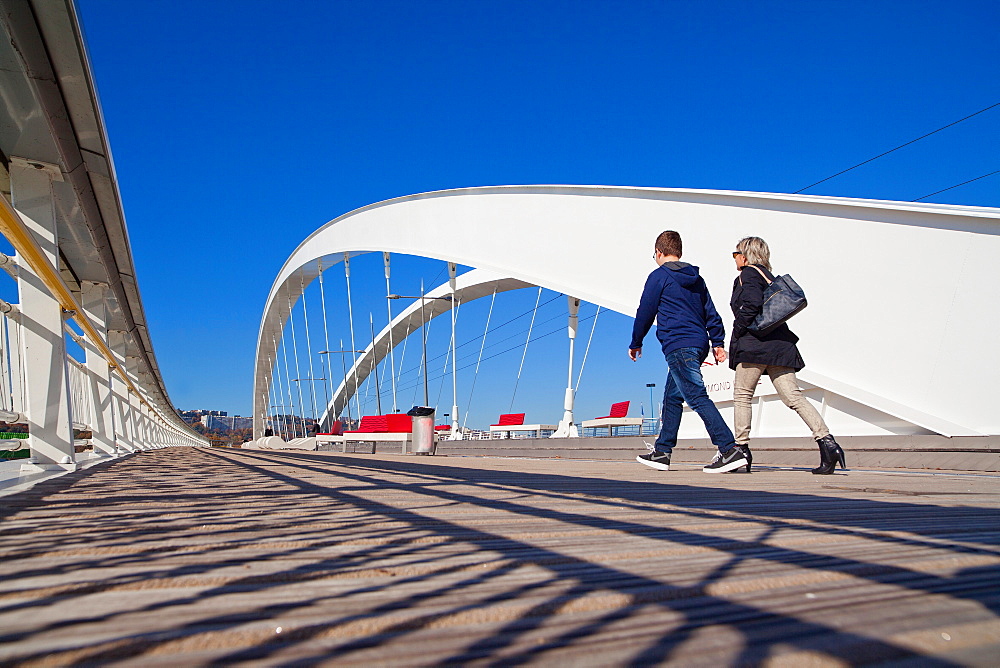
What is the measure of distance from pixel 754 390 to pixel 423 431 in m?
6.94

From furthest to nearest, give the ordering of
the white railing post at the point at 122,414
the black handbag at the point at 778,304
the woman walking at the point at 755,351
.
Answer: the white railing post at the point at 122,414, the woman walking at the point at 755,351, the black handbag at the point at 778,304

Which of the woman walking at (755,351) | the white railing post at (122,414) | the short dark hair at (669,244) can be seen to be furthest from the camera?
the white railing post at (122,414)


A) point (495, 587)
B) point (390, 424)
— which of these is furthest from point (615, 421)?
point (495, 587)

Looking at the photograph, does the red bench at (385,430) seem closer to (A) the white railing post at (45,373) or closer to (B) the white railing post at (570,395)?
(B) the white railing post at (570,395)

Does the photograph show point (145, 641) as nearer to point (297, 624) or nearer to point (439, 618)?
point (297, 624)

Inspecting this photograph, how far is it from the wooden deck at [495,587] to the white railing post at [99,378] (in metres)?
5.39

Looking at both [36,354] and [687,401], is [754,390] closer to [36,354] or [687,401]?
[687,401]

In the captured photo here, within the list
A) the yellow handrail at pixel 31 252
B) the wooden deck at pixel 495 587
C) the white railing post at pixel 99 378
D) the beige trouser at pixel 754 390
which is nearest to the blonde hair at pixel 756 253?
the beige trouser at pixel 754 390

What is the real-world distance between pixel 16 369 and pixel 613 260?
8.71 meters

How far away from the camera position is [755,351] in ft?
15.1

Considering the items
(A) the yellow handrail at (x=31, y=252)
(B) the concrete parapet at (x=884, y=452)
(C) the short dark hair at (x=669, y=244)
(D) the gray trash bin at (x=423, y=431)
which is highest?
(C) the short dark hair at (x=669, y=244)

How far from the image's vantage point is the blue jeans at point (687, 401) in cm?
432

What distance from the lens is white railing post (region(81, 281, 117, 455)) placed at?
21.6 ft

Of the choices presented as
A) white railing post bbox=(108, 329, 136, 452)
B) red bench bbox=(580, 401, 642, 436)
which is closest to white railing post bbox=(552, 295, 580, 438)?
red bench bbox=(580, 401, 642, 436)
